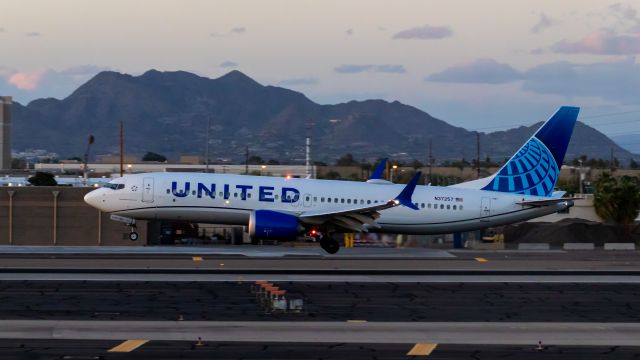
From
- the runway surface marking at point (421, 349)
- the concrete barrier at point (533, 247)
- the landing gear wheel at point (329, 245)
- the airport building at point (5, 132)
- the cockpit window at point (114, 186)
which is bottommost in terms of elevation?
the runway surface marking at point (421, 349)

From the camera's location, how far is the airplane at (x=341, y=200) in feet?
142

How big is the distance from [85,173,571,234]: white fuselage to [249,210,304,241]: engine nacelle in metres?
1.24

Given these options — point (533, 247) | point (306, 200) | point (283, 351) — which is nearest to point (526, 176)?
point (533, 247)

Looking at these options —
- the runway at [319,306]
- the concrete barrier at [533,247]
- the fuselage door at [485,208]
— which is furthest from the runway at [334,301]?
the concrete barrier at [533,247]

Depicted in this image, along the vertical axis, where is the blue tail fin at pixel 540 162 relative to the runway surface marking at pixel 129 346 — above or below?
above

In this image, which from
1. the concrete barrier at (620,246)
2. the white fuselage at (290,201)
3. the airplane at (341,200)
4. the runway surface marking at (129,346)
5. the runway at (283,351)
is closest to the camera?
the runway at (283,351)

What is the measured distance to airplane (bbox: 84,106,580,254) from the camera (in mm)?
43406

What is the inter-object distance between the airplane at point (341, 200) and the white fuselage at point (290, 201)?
4 cm

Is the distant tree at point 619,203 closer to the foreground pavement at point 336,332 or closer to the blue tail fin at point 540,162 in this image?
the blue tail fin at point 540,162

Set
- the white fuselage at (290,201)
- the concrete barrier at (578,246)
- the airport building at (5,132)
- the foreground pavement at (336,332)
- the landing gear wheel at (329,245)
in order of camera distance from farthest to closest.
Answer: the airport building at (5,132) < the concrete barrier at (578,246) < the landing gear wheel at (329,245) < the white fuselage at (290,201) < the foreground pavement at (336,332)

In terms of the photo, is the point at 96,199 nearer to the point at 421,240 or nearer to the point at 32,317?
the point at 421,240

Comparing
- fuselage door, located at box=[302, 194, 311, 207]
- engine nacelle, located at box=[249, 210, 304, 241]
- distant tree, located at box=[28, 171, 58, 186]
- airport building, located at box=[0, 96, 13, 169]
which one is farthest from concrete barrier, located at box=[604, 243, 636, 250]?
airport building, located at box=[0, 96, 13, 169]

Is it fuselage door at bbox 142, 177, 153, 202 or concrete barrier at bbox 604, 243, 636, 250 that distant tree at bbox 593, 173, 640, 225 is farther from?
fuselage door at bbox 142, 177, 153, 202

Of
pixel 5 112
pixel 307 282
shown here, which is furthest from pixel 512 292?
pixel 5 112
